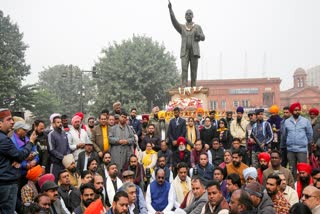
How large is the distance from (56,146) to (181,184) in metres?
2.68

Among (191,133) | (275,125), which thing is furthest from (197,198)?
(275,125)

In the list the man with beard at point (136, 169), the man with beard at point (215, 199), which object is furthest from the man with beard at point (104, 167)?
the man with beard at point (215, 199)

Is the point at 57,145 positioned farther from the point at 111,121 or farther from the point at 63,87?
the point at 63,87

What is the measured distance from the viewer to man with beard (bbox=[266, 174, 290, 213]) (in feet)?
20.4

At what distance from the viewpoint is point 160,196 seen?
8.07 meters

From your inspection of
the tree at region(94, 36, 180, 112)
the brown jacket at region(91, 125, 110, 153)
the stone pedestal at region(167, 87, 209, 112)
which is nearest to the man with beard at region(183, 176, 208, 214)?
the brown jacket at region(91, 125, 110, 153)

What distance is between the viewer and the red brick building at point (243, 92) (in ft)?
211

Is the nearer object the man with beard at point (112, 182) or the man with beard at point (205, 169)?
the man with beard at point (112, 182)

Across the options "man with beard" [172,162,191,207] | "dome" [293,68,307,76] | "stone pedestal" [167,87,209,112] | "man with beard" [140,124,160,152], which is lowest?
"man with beard" [172,162,191,207]

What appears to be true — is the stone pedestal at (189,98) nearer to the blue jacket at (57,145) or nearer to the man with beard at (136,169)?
the man with beard at (136,169)

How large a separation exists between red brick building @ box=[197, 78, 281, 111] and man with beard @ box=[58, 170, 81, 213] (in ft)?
189

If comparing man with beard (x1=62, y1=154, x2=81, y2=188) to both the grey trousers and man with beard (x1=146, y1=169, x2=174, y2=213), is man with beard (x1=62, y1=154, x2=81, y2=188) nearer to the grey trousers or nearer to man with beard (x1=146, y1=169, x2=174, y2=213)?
man with beard (x1=146, y1=169, x2=174, y2=213)

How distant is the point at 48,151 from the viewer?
337 inches

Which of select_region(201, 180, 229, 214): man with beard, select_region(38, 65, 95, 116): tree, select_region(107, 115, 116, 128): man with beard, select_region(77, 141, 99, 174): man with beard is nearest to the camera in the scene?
select_region(201, 180, 229, 214): man with beard
